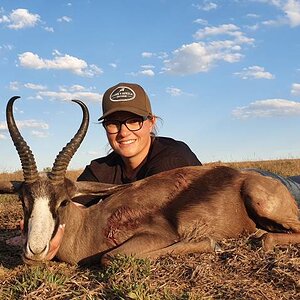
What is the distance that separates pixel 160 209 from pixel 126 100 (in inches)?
68.9

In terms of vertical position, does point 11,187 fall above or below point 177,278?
above

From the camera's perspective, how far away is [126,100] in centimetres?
661

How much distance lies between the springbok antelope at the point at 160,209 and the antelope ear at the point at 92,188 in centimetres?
1

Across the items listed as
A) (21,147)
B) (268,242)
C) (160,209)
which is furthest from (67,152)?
(268,242)

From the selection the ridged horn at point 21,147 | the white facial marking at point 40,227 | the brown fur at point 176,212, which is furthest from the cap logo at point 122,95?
the white facial marking at point 40,227

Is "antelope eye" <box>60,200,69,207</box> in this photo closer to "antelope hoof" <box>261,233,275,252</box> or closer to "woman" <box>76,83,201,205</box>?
"woman" <box>76,83,201,205</box>

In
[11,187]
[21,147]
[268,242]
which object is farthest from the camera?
[11,187]

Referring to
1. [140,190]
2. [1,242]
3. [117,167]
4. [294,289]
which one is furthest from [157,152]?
[294,289]

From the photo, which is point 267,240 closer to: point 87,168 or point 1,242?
point 87,168

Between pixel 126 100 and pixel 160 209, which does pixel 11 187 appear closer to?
pixel 160 209

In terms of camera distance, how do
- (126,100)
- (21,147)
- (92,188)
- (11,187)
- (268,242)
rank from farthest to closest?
(126,100)
(92,188)
(11,187)
(21,147)
(268,242)

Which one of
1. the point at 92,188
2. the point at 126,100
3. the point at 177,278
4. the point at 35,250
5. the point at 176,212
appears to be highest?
the point at 126,100

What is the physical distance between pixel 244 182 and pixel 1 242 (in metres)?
3.70

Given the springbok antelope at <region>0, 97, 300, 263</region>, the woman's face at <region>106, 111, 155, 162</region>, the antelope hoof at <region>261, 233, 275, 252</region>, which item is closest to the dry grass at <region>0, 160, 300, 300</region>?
the antelope hoof at <region>261, 233, 275, 252</region>
